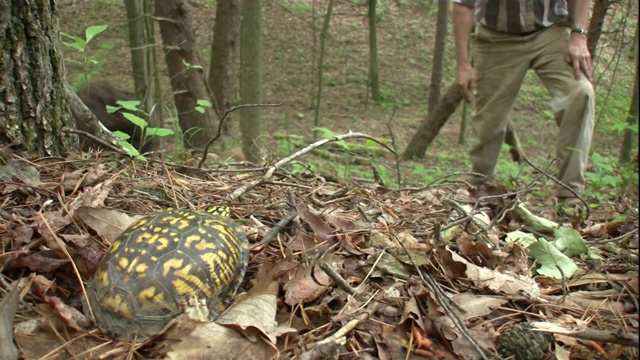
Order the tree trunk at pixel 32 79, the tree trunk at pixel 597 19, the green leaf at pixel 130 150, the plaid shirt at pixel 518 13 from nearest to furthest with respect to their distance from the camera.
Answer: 1. the tree trunk at pixel 32 79
2. the green leaf at pixel 130 150
3. the plaid shirt at pixel 518 13
4. the tree trunk at pixel 597 19

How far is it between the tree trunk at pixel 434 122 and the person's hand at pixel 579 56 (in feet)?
12.9

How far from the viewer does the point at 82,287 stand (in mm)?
1833

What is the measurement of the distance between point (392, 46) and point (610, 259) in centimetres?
1628

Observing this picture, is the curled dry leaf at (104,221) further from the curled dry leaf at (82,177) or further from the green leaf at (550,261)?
the green leaf at (550,261)

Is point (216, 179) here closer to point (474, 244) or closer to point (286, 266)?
point (286, 266)

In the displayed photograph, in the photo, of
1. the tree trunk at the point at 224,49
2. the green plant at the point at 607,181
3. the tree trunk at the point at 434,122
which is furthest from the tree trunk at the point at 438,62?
the tree trunk at the point at 224,49

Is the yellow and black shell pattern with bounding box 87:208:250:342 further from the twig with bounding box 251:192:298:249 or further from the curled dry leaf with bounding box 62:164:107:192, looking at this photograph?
the curled dry leaf with bounding box 62:164:107:192

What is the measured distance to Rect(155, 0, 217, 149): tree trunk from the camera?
686 centimetres

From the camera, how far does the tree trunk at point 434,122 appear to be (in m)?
8.27

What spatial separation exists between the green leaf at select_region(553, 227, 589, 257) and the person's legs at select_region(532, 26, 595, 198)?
148cm

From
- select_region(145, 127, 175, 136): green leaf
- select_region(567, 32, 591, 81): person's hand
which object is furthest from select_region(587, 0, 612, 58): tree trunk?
select_region(145, 127, 175, 136): green leaf

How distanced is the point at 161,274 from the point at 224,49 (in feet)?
25.0

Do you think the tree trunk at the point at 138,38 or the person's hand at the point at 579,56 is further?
the tree trunk at the point at 138,38

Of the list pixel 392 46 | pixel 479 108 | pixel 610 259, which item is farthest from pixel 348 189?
pixel 392 46
